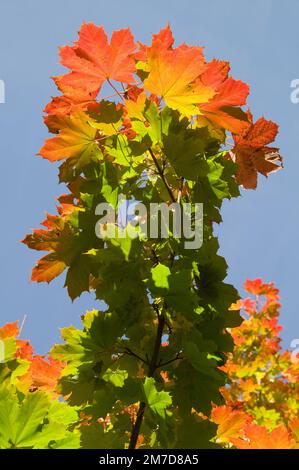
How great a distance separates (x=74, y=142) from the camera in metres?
1.58

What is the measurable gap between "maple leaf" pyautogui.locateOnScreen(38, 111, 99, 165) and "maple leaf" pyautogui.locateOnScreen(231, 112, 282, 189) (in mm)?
611

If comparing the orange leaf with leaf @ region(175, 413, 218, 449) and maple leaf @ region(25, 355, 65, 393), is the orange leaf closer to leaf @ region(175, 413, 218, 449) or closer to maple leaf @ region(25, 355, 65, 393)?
maple leaf @ region(25, 355, 65, 393)

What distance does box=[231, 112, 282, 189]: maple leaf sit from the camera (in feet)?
5.74

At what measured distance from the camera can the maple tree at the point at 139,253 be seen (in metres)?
1.23

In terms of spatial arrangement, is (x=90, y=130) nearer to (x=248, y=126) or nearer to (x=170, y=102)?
(x=170, y=102)

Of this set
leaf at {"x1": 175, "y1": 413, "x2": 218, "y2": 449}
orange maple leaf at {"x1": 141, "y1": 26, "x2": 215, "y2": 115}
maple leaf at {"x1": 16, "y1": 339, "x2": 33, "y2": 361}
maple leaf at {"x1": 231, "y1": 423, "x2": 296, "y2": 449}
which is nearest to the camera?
leaf at {"x1": 175, "y1": 413, "x2": 218, "y2": 449}

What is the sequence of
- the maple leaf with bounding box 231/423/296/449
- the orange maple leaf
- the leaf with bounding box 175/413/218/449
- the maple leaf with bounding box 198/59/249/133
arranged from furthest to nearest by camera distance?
the maple leaf with bounding box 198/59/249/133 → the maple leaf with bounding box 231/423/296/449 → the orange maple leaf → the leaf with bounding box 175/413/218/449

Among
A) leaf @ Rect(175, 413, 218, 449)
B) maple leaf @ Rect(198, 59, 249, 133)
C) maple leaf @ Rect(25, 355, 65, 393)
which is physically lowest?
leaf @ Rect(175, 413, 218, 449)

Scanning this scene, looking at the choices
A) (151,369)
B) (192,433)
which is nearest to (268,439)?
(192,433)

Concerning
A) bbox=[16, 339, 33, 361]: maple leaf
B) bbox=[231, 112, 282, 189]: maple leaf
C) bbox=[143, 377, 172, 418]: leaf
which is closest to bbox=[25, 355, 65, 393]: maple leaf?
bbox=[16, 339, 33, 361]: maple leaf

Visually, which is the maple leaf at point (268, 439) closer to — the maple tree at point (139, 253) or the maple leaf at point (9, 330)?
the maple tree at point (139, 253)

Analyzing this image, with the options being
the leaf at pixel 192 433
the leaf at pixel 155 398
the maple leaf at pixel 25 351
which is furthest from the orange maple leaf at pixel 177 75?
the maple leaf at pixel 25 351

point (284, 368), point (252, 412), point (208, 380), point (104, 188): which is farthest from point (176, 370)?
point (284, 368)

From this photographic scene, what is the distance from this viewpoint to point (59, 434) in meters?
1.16
